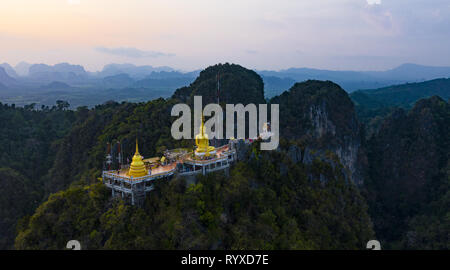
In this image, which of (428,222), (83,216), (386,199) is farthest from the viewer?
(386,199)

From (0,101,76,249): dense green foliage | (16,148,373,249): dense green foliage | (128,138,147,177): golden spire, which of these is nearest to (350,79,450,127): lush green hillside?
(0,101,76,249): dense green foliage

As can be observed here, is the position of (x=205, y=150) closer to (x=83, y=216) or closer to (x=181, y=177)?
(x=181, y=177)

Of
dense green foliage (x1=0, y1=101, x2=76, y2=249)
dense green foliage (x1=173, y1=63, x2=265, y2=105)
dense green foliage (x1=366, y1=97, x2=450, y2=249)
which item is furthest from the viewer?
dense green foliage (x1=173, y1=63, x2=265, y2=105)

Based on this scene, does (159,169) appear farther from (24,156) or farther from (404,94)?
(404,94)

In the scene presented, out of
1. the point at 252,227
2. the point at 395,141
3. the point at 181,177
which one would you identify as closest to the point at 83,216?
the point at 181,177

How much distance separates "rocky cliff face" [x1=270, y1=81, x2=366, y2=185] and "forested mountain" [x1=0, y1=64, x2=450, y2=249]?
24 centimetres

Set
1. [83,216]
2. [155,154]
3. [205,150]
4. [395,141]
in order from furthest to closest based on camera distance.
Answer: [395,141] → [155,154] → [205,150] → [83,216]

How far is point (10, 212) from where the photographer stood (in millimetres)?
38875

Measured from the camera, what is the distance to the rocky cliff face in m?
56.6

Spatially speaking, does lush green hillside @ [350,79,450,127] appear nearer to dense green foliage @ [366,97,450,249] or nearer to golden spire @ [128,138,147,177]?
dense green foliage @ [366,97,450,249]

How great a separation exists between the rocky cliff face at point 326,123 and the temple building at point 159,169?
2998cm

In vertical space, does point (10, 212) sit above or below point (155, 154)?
below

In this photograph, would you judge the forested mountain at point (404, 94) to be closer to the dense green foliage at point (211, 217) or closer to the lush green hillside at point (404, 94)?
the lush green hillside at point (404, 94)

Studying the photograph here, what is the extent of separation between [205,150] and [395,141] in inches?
1880
